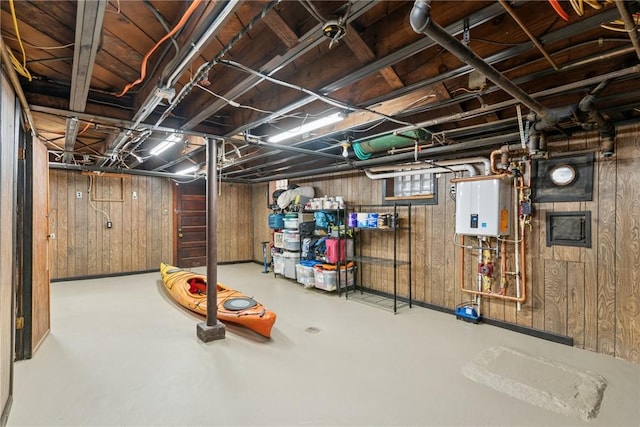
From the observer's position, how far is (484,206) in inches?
133

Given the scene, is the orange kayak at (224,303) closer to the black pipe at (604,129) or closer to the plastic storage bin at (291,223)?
the plastic storage bin at (291,223)

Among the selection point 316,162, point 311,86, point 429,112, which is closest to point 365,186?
point 316,162

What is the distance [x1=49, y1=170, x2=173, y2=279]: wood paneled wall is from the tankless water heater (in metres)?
6.22

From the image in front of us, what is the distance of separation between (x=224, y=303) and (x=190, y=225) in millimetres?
4241

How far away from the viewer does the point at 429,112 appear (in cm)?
309

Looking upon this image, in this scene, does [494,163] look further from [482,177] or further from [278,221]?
[278,221]

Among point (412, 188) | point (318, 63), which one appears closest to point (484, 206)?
point (412, 188)

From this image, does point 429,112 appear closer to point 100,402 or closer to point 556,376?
point 556,376

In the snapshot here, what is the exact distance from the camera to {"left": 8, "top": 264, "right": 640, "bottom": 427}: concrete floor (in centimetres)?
204

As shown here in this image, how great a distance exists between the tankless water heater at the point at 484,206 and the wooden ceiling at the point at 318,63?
0.44 m

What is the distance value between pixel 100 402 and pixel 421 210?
3988 millimetres

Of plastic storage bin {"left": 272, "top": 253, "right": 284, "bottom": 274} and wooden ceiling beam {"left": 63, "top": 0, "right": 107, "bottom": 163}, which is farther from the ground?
wooden ceiling beam {"left": 63, "top": 0, "right": 107, "bottom": 163}

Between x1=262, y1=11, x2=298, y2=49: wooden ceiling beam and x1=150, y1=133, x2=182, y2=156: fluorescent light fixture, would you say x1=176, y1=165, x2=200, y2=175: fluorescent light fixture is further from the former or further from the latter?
x1=262, y1=11, x2=298, y2=49: wooden ceiling beam

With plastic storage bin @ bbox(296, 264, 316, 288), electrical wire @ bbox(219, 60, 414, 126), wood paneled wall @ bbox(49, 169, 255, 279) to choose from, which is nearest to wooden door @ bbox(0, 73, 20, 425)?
electrical wire @ bbox(219, 60, 414, 126)
